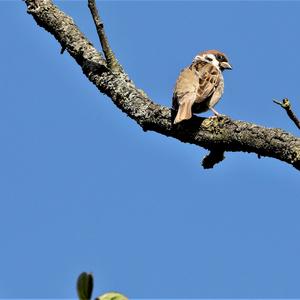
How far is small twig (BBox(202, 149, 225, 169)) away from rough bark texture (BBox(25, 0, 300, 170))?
0.06 feet

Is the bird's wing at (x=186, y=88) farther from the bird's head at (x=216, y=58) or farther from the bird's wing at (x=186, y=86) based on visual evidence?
the bird's head at (x=216, y=58)

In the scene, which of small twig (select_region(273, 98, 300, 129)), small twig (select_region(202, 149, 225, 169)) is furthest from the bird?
small twig (select_region(273, 98, 300, 129))

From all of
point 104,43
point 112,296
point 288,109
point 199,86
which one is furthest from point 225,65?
point 112,296

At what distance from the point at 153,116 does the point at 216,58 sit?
11.9 ft

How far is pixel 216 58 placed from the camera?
7.38m

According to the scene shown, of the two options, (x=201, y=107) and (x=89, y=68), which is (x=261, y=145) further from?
(x=201, y=107)

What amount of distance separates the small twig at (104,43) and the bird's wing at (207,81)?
1498 mm

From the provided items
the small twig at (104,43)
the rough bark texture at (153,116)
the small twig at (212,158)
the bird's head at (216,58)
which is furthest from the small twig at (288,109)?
the bird's head at (216,58)

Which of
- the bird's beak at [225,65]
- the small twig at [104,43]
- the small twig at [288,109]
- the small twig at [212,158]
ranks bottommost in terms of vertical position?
the small twig at [288,109]

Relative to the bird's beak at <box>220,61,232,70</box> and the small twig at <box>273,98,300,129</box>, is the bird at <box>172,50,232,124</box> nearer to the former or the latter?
the bird's beak at <box>220,61,232,70</box>

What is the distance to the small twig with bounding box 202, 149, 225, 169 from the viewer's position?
3.86 m

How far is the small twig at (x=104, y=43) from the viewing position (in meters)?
4.13

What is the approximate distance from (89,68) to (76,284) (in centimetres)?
363

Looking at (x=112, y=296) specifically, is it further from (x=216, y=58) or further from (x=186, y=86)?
(x=216, y=58)
